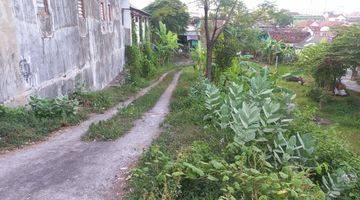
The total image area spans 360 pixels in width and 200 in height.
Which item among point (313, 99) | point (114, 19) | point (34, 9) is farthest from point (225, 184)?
point (114, 19)

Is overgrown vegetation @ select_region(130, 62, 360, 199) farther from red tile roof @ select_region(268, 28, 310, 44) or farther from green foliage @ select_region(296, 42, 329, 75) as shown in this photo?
red tile roof @ select_region(268, 28, 310, 44)

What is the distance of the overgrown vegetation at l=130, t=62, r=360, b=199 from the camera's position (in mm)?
4051

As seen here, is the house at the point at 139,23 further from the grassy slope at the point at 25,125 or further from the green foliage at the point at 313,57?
the grassy slope at the point at 25,125

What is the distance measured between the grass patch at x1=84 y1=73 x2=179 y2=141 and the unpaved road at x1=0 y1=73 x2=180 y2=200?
0.76ft

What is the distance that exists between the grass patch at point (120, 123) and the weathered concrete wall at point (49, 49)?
6.17 feet

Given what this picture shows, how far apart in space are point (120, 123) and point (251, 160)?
414 centimetres

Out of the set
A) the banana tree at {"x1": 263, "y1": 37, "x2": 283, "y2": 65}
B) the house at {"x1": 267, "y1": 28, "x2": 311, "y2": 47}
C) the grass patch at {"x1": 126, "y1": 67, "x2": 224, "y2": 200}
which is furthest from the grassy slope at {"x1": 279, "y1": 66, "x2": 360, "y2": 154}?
the house at {"x1": 267, "y1": 28, "x2": 311, "y2": 47}

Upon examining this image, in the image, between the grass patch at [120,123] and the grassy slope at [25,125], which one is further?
the grass patch at [120,123]

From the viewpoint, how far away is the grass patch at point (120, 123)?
7.29 meters

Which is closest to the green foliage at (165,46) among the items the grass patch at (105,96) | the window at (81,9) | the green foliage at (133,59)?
the green foliage at (133,59)

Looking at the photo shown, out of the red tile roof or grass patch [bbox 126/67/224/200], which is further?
the red tile roof

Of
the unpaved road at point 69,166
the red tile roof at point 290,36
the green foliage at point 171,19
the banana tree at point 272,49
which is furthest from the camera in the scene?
the red tile roof at point 290,36

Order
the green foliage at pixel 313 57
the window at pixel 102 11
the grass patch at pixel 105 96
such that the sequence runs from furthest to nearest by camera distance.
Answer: the green foliage at pixel 313 57
the window at pixel 102 11
the grass patch at pixel 105 96

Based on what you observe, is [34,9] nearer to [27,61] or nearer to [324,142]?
[27,61]
